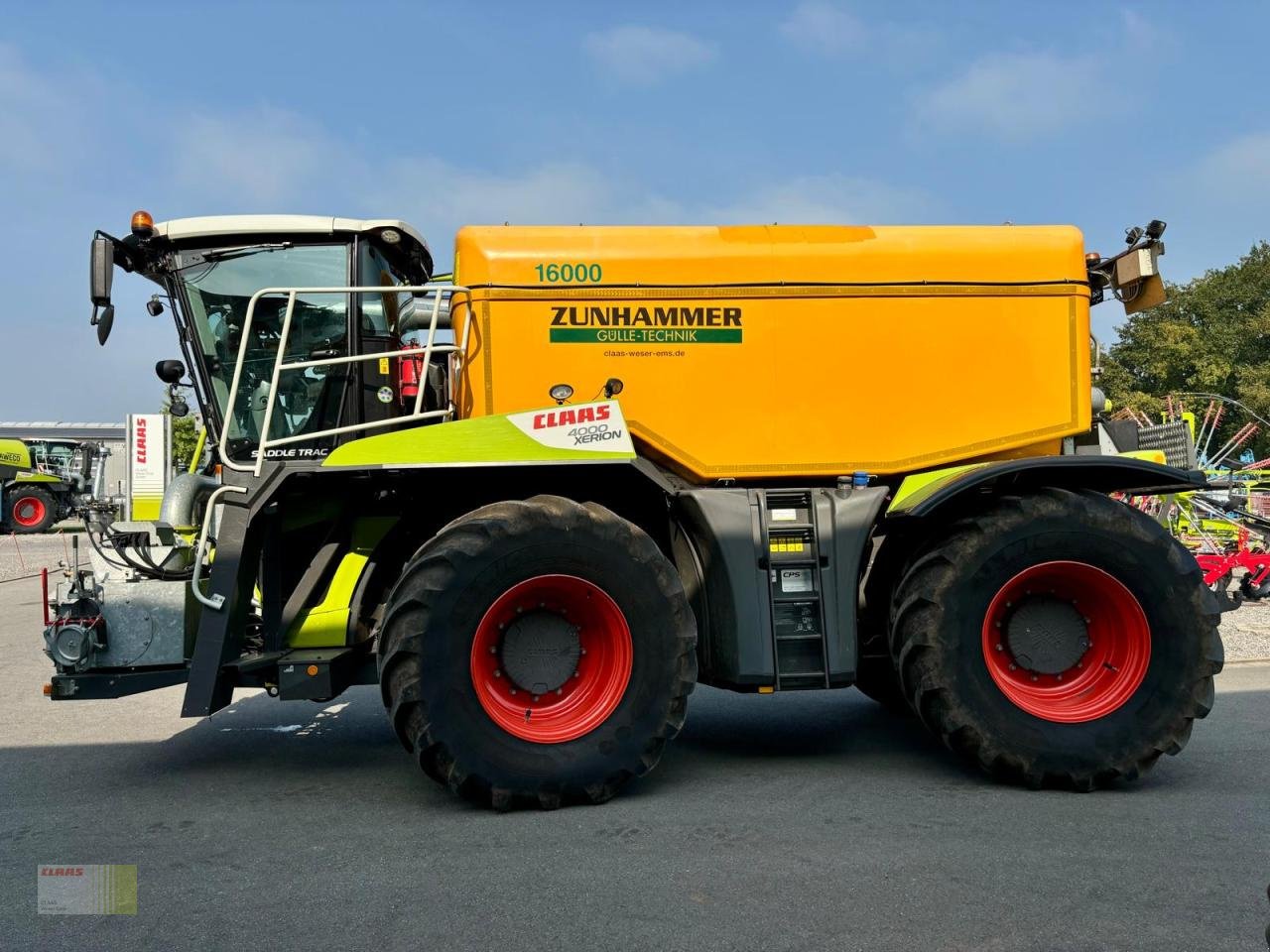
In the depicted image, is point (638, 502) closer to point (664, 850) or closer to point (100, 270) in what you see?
point (664, 850)

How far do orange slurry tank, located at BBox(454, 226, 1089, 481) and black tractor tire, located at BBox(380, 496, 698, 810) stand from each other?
0.86 meters

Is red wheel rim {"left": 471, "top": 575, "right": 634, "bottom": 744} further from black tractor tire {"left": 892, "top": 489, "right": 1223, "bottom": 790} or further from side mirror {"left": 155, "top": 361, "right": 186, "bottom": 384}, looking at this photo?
side mirror {"left": 155, "top": 361, "right": 186, "bottom": 384}

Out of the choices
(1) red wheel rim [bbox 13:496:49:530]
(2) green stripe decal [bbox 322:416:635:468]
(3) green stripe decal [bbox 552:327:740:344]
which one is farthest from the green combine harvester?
(3) green stripe decal [bbox 552:327:740:344]

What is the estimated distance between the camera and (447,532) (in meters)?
4.45

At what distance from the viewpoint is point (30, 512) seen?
25.0 metres

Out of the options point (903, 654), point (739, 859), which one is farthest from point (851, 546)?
point (739, 859)

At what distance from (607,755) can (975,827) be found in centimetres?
164

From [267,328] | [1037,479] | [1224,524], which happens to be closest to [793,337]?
[1037,479]

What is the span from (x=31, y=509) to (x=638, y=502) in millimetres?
25256

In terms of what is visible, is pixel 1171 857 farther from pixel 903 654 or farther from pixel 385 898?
pixel 385 898

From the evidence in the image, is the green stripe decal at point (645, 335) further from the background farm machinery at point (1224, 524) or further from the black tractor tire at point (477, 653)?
the background farm machinery at point (1224, 524)

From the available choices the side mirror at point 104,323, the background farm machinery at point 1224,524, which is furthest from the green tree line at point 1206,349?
the side mirror at point 104,323

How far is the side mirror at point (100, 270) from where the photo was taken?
15.6 feet

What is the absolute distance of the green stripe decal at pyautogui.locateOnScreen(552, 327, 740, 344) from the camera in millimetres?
5121
